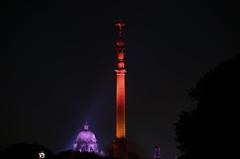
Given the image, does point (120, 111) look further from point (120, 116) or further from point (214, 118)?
point (214, 118)

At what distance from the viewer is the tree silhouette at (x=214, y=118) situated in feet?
151

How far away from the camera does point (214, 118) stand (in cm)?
4809

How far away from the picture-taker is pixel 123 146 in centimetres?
13075

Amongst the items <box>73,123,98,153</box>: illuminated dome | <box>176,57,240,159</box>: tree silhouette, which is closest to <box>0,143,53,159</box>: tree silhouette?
<box>73,123,98,153</box>: illuminated dome

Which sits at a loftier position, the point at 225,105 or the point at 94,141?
the point at 94,141

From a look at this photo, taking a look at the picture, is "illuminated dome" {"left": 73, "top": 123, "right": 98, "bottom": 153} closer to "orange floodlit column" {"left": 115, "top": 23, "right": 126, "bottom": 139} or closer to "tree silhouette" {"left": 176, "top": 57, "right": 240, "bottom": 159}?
"orange floodlit column" {"left": 115, "top": 23, "right": 126, "bottom": 139}

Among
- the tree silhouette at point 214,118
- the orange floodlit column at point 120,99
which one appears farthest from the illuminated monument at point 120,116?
the tree silhouette at point 214,118

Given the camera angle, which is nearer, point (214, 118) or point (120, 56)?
point (214, 118)

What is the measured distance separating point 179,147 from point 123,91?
82380 millimetres

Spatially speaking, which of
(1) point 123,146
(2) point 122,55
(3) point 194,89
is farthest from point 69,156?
(3) point 194,89

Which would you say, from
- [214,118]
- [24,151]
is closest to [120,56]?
[24,151]

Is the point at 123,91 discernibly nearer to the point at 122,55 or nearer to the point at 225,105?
the point at 122,55

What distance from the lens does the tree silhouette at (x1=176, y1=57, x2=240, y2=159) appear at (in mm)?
46125

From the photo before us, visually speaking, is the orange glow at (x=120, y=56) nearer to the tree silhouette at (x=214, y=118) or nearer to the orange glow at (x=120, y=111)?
the orange glow at (x=120, y=111)
